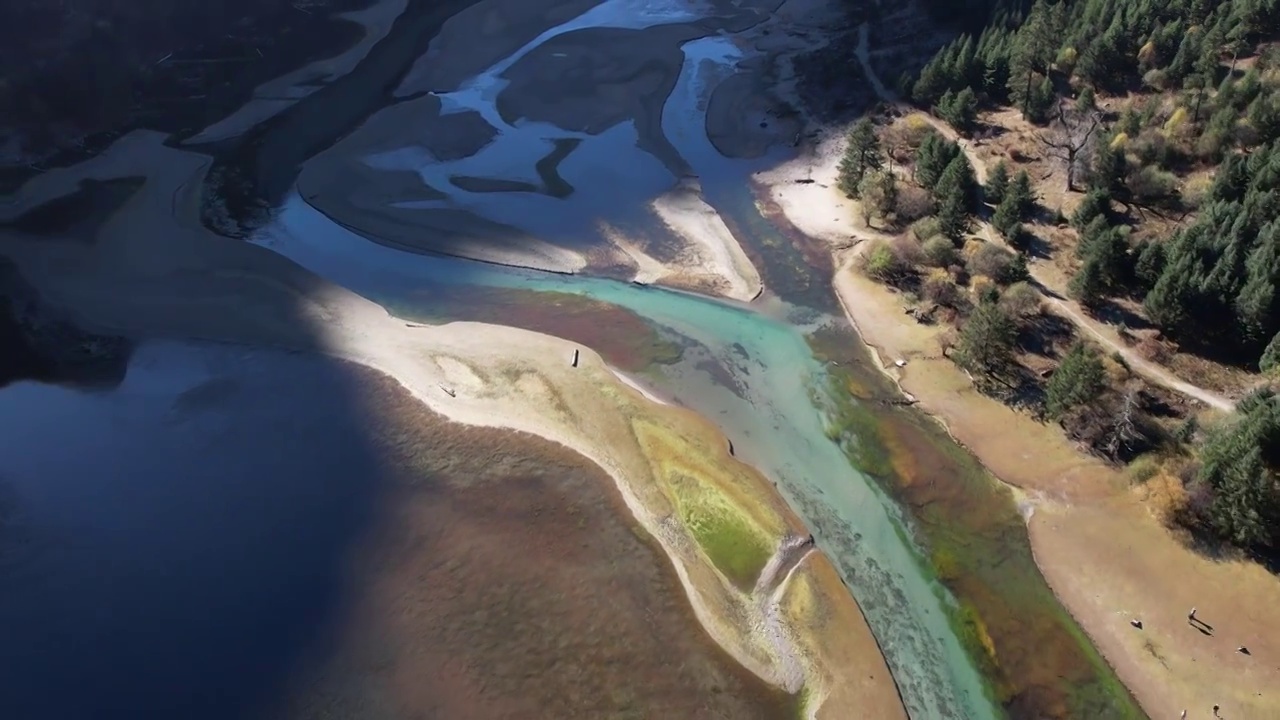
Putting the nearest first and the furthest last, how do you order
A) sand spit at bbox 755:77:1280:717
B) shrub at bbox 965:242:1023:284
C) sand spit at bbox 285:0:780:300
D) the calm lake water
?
sand spit at bbox 755:77:1280:717 → the calm lake water → shrub at bbox 965:242:1023:284 → sand spit at bbox 285:0:780:300

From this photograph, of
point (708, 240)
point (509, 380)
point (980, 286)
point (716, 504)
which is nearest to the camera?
point (716, 504)

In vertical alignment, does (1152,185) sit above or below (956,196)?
above

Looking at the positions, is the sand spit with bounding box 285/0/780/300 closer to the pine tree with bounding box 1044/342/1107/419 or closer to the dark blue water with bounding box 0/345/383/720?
the dark blue water with bounding box 0/345/383/720

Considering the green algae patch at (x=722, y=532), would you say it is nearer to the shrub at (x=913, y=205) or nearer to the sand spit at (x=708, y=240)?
the sand spit at (x=708, y=240)

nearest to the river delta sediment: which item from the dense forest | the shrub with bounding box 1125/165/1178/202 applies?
the dense forest

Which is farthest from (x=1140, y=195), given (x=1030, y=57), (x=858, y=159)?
(x=1030, y=57)

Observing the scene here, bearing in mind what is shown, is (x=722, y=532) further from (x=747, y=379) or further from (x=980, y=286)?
(x=980, y=286)

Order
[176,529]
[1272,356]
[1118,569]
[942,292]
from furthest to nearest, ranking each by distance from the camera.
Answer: [942,292], [1272,356], [176,529], [1118,569]
